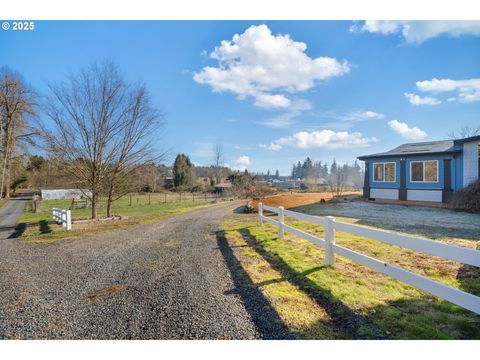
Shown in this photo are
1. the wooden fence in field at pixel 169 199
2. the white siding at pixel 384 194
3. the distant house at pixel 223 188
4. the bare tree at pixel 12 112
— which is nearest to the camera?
the bare tree at pixel 12 112

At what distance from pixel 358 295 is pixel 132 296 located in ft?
8.84

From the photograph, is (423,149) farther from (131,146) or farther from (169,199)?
(169,199)

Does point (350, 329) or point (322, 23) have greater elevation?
point (322, 23)

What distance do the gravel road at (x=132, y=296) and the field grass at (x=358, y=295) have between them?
0.30 m

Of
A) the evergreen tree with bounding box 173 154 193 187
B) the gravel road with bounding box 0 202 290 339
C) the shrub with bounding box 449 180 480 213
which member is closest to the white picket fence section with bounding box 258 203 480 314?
the gravel road with bounding box 0 202 290 339

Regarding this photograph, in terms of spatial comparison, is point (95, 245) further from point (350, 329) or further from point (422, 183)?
point (422, 183)

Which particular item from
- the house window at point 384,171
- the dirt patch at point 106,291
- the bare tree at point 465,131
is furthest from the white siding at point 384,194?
the bare tree at point 465,131

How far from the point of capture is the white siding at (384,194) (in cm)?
1370

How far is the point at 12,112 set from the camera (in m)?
12.5

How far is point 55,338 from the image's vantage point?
212 centimetres

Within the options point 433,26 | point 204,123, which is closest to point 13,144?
point 204,123

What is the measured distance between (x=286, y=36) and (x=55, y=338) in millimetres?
5093

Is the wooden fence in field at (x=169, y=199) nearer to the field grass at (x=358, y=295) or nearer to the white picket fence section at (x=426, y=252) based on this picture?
the field grass at (x=358, y=295)

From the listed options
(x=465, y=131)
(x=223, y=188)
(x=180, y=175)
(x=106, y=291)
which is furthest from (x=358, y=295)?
(x=465, y=131)
